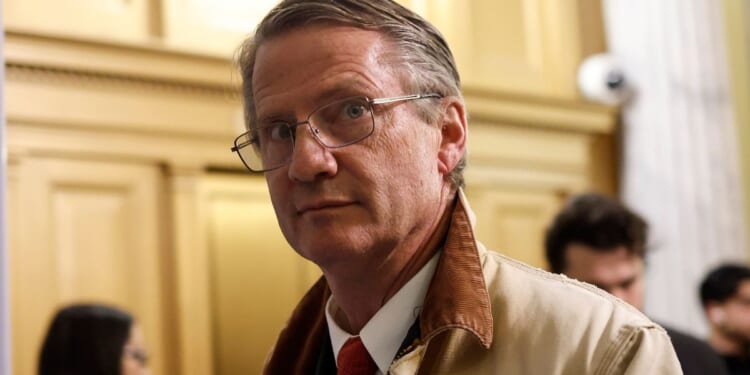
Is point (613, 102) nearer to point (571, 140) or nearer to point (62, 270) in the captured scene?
point (571, 140)

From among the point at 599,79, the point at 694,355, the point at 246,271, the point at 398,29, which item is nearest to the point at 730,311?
the point at 694,355

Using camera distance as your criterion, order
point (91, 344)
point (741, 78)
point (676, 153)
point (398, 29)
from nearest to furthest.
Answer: point (398, 29)
point (91, 344)
point (676, 153)
point (741, 78)

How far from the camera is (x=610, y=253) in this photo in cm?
281

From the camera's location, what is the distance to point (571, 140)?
562 centimetres

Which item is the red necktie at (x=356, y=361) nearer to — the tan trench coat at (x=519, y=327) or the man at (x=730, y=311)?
the tan trench coat at (x=519, y=327)

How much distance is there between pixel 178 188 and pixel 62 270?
22.5 inches

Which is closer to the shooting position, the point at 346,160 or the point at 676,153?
the point at 346,160

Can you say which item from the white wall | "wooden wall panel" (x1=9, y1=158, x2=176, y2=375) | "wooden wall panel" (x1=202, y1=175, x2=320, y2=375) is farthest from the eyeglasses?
the white wall

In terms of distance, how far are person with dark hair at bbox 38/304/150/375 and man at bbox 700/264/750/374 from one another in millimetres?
2216

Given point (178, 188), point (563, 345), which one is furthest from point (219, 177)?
point (563, 345)

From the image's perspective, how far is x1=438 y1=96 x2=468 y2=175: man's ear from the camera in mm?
1466

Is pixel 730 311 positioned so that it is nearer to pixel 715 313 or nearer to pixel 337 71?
pixel 715 313

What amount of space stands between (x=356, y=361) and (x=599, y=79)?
14.7ft

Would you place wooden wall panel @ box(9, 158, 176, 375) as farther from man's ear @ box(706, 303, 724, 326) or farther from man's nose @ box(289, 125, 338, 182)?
man's nose @ box(289, 125, 338, 182)
